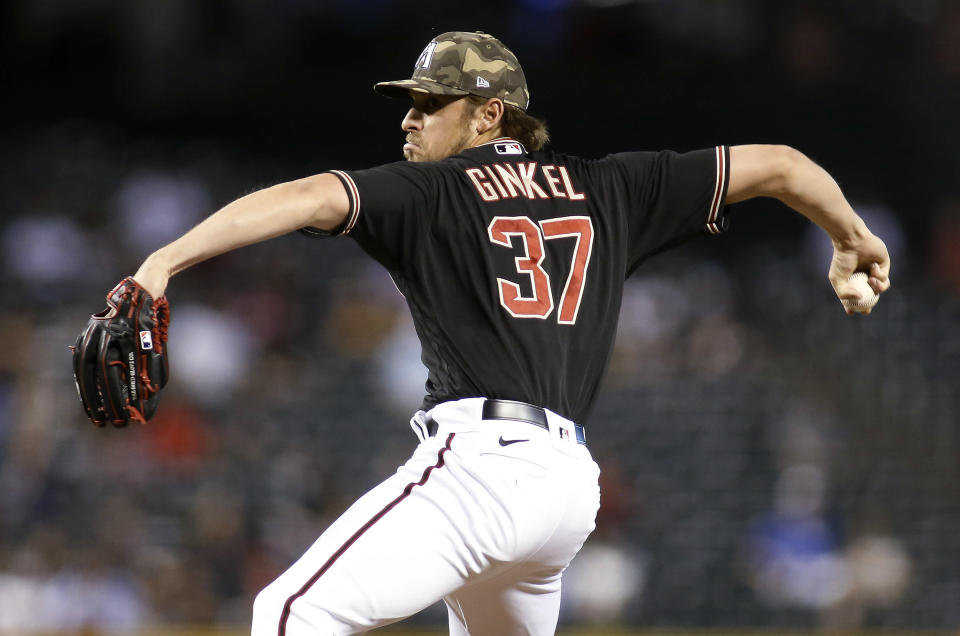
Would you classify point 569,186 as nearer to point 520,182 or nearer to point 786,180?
point 520,182

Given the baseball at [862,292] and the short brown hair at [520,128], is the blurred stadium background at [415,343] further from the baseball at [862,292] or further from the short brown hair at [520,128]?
the short brown hair at [520,128]

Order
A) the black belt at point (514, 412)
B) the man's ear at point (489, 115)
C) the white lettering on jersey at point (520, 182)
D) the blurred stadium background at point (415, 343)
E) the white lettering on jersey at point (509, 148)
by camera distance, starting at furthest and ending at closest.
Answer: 1. the blurred stadium background at point (415, 343)
2. the man's ear at point (489, 115)
3. the white lettering on jersey at point (509, 148)
4. the white lettering on jersey at point (520, 182)
5. the black belt at point (514, 412)

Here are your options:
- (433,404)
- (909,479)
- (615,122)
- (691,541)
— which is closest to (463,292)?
(433,404)

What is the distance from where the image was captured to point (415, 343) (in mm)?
8516

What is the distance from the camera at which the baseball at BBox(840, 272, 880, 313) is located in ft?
10.4

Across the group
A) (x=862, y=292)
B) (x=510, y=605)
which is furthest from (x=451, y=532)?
(x=862, y=292)

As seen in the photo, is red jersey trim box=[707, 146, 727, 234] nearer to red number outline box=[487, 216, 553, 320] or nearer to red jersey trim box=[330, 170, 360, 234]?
red number outline box=[487, 216, 553, 320]

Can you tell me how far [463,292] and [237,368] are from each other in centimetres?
611

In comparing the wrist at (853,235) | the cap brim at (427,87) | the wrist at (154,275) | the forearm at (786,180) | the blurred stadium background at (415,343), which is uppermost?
the cap brim at (427,87)

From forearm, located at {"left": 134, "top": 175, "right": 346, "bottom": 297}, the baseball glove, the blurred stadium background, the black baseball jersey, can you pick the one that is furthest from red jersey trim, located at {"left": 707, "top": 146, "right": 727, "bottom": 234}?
the blurred stadium background

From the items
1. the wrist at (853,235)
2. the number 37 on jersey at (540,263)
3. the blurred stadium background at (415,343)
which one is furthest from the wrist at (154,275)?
the blurred stadium background at (415,343)

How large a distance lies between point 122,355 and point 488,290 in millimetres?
781

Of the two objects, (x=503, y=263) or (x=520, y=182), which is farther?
(x=520, y=182)

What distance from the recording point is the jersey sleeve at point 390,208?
2.52 metres
